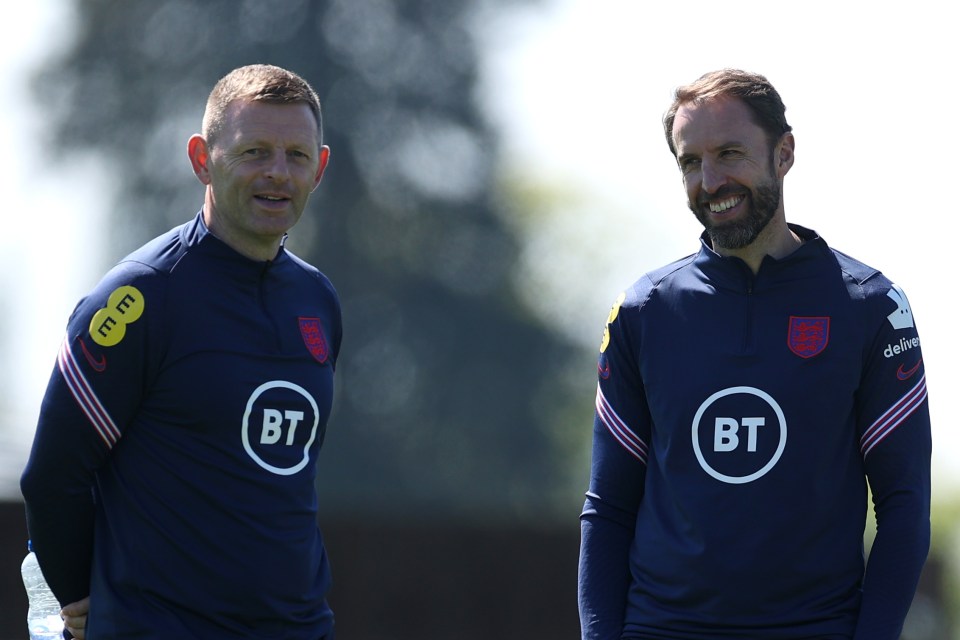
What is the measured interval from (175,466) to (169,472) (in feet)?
0.08

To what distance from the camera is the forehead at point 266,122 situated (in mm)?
4379

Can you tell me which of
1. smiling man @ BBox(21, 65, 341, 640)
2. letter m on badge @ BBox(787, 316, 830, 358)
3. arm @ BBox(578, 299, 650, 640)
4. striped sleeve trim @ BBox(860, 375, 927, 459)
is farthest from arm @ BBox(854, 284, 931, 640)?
smiling man @ BBox(21, 65, 341, 640)

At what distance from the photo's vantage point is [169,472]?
13.6 ft

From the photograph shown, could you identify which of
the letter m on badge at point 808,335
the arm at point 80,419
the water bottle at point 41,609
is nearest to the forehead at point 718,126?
the letter m on badge at point 808,335

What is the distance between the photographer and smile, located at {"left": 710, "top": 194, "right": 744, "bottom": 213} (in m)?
4.12

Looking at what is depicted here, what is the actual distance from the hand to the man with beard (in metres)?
1.39

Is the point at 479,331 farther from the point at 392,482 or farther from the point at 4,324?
the point at 4,324

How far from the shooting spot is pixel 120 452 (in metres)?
4.18

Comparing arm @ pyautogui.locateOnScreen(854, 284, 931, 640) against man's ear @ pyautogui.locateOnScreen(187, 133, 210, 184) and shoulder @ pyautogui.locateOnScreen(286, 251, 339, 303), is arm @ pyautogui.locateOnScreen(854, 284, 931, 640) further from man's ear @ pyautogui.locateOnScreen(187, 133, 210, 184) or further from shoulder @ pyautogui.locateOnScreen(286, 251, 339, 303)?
man's ear @ pyautogui.locateOnScreen(187, 133, 210, 184)

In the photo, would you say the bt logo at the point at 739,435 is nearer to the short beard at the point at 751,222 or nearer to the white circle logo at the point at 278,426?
the short beard at the point at 751,222

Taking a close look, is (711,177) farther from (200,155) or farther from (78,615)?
(78,615)

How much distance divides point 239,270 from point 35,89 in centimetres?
2080

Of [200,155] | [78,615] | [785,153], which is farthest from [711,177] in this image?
[78,615]

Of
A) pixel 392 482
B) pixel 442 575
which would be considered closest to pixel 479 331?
pixel 392 482
